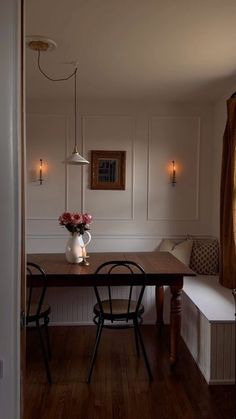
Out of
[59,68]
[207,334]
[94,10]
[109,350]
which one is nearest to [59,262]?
[109,350]

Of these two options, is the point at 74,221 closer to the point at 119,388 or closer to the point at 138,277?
the point at 138,277

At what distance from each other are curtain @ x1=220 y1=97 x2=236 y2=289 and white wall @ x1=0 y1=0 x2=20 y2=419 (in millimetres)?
2747

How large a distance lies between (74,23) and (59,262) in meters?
1.95

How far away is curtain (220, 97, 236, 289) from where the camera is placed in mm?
3440

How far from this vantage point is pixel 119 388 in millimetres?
2594

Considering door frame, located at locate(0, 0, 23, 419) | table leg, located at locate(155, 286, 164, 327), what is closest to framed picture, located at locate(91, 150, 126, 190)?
table leg, located at locate(155, 286, 164, 327)

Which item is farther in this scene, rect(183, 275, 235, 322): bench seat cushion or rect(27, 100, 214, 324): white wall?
rect(27, 100, 214, 324): white wall

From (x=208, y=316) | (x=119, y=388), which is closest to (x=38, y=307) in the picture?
(x=119, y=388)

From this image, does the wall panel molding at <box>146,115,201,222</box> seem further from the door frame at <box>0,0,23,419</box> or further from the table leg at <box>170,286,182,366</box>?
the door frame at <box>0,0,23,419</box>

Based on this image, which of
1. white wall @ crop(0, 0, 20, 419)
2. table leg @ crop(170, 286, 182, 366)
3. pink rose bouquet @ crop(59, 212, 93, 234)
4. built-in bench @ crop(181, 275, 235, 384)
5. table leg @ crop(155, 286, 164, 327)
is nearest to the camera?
white wall @ crop(0, 0, 20, 419)

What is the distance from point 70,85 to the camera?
3.69 metres

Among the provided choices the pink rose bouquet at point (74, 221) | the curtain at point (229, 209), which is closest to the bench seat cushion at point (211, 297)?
the curtain at point (229, 209)

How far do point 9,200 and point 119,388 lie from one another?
82.3 inches

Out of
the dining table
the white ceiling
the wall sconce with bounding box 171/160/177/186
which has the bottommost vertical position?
the dining table
